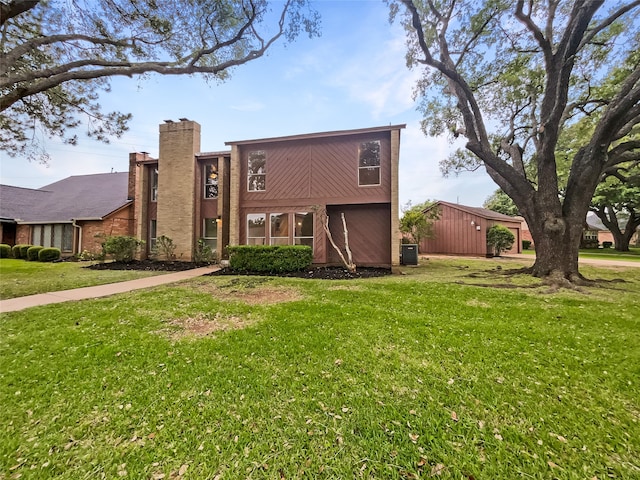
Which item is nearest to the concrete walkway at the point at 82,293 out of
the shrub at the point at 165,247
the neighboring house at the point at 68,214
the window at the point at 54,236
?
the shrub at the point at 165,247

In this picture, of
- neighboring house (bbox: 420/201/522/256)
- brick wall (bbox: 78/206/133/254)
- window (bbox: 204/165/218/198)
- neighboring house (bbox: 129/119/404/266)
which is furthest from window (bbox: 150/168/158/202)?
neighboring house (bbox: 420/201/522/256)

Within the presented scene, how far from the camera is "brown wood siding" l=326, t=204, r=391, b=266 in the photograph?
1213cm

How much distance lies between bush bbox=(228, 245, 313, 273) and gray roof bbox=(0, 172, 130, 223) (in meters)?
11.1

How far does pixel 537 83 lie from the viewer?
10.3m

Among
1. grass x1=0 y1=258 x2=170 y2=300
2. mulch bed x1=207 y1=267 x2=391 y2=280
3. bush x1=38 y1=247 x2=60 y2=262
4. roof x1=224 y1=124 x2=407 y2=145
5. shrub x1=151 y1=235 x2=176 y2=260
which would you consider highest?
roof x1=224 y1=124 x2=407 y2=145

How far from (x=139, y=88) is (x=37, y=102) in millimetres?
2856

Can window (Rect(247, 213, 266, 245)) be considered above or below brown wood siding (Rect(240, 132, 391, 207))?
below

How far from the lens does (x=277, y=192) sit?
1244cm

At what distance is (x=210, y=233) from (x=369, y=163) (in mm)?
8677

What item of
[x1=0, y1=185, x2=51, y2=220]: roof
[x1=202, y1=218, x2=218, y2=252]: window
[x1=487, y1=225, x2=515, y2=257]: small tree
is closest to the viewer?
[x1=202, y1=218, x2=218, y2=252]: window

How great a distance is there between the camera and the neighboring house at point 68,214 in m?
16.0

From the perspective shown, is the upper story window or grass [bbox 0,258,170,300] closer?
grass [bbox 0,258,170,300]

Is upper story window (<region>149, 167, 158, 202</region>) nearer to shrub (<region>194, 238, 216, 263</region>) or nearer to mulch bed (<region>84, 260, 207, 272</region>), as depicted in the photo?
mulch bed (<region>84, 260, 207, 272</region>)

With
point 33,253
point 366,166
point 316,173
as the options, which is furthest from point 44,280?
point 366,166
